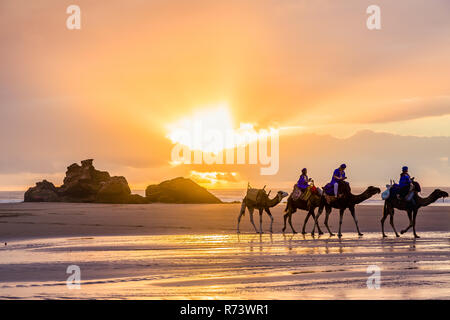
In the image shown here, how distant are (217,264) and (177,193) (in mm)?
50557

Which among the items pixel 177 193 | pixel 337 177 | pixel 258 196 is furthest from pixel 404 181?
pixel 177 193

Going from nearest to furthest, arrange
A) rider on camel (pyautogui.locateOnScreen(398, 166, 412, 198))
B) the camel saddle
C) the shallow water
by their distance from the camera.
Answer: the shallow water < rider on camel (pyautogui.locateOnScreen(398, 166, 412, 198)) < the camel saddle

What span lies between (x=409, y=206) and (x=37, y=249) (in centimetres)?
1439

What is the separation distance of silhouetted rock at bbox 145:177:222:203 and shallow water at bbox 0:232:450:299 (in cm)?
4193

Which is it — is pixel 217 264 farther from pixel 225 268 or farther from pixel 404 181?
pixel 404 181

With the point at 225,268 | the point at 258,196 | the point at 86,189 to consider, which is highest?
the point at 86,189

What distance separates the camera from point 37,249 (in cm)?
1952

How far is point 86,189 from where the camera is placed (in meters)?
64.6

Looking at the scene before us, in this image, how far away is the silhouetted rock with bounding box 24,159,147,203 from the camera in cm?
6275

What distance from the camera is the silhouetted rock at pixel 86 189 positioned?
206ft

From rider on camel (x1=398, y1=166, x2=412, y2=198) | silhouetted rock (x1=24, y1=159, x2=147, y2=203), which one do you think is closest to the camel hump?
rider on camel (x1=398, y1=166, x2=412, y2=198)

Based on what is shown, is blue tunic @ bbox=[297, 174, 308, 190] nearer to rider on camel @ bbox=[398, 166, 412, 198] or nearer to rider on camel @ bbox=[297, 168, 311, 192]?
rider on camel @ bbox=[297, 168, 311, 192]
